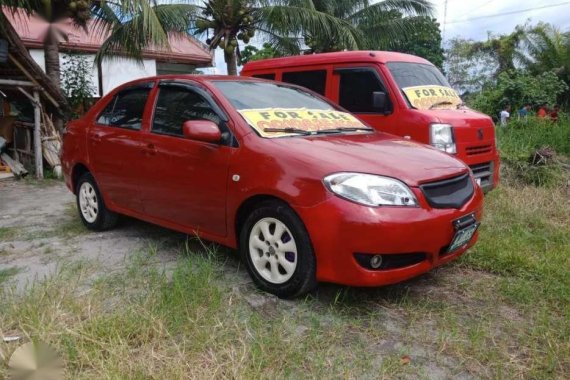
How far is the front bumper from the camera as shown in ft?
9.77

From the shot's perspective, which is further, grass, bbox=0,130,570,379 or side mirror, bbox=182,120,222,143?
side mirror, bbox=182,120,222,143

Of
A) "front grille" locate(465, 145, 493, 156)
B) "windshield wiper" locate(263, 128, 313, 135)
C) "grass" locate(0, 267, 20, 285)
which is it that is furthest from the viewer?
"front grille" locate(465, 145, 493, 156)

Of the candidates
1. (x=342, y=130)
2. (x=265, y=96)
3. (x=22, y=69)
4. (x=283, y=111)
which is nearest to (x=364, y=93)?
(x=342, y=130)

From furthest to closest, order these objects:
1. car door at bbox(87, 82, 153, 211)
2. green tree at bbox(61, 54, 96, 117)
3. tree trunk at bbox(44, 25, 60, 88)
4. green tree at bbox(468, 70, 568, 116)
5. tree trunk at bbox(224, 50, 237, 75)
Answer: tree trunk at bbox(224, 50, 237, 75) < green tree at bbox(468, 70, 568, 116) < green tree at bbox(61, 54, 96, 117) < tree trunk at bbox(44, 25, 60, 88) < car door at bbox(87, 82, 153, 211)

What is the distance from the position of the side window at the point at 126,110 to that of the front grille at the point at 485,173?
3721 millimetres

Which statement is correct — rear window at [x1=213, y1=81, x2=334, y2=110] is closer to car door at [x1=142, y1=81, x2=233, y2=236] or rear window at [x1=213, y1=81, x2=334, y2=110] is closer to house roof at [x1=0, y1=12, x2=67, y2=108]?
car door at [x1=142, y1=81, x2=233, y2=236]

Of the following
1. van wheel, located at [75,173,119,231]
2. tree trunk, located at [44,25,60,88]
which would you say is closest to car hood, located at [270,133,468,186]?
van wheel, located at [75,173,119,231]

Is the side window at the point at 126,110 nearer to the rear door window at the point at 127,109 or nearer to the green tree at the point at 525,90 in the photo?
the rear door window at the point at 127,109

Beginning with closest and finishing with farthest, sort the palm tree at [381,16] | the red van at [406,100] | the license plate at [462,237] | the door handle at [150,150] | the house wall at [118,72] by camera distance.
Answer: the license plate at [462,237] < the door handle at [150,150] < the red van at [406,100] < the house wall at [118,72] < the palm tree at [381,16]

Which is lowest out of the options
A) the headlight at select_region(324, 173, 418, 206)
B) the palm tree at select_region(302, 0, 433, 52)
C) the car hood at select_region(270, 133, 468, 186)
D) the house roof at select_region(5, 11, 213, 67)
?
the headlight at select_region(324, 173, 418, 206)

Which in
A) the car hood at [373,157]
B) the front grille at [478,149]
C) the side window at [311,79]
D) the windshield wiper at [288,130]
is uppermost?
the side window at [311,79]

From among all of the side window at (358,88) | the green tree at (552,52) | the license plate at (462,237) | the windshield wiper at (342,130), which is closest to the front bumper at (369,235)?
the license plate at (462,237)

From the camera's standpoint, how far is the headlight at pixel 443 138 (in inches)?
218

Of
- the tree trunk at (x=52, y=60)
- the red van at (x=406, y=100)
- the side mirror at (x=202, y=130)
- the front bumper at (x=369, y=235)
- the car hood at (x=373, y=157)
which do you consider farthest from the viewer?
the tree trunk at (x=52, y=60)
